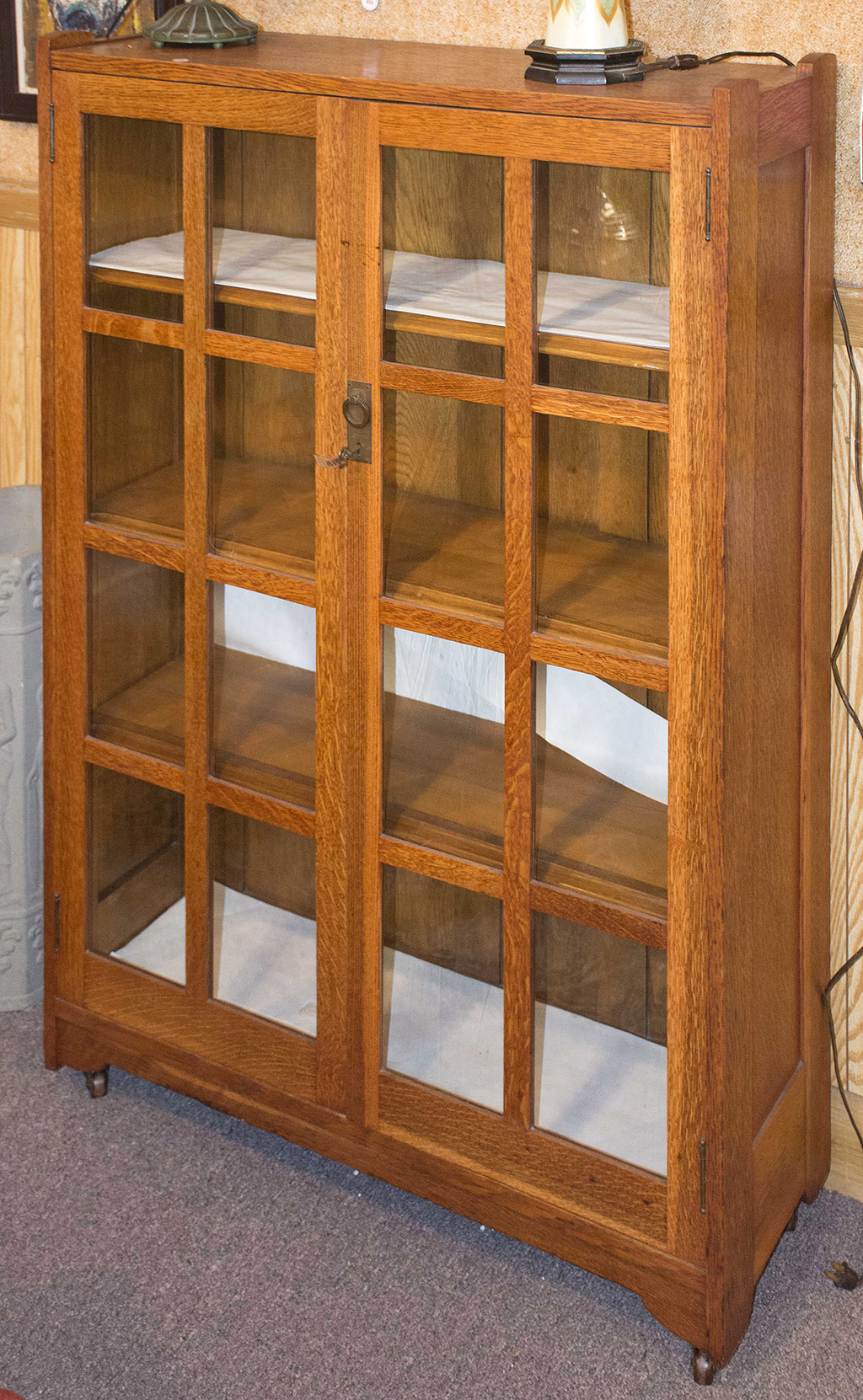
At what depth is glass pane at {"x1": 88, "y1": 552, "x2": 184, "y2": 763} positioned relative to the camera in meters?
2.12

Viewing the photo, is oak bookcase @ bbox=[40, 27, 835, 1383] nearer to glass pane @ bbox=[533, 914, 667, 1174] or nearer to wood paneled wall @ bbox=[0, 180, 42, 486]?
glass pane @ bbox=[533, 914, 667, 1174]

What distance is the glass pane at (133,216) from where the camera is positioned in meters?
1.91

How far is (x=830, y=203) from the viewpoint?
72.1 inches

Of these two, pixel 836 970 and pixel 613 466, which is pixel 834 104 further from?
pixel 836 970

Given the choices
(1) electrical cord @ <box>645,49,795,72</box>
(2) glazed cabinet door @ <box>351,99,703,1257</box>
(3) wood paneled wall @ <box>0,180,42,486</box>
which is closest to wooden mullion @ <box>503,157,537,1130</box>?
(2) glazed cabinet door @ <box>351,99,703,1257</box>

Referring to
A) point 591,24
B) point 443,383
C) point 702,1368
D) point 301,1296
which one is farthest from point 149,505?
point 702,1368

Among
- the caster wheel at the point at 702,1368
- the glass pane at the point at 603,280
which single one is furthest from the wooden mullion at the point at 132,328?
the caster wheel at the point at 702,1368

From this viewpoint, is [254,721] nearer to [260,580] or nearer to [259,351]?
[260,580]

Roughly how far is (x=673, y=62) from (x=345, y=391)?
0.51 m

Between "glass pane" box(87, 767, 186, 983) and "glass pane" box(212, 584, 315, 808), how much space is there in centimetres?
15

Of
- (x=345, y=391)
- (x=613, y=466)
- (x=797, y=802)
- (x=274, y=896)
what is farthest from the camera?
(x=274, y=896)

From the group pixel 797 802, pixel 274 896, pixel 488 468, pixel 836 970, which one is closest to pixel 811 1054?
pixel 836 970

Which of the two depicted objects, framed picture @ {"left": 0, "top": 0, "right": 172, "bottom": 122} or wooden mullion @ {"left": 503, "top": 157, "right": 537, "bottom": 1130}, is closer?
wooden mullion @ {"left": 503, "top": 157, "right": 537, "bottom": 1130}

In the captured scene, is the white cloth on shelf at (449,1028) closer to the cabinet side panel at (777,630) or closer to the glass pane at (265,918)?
the glass pane at (265,918)
